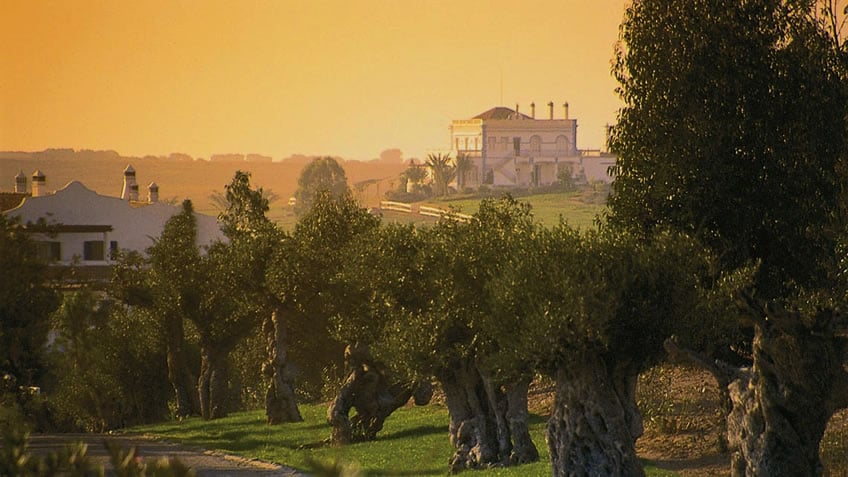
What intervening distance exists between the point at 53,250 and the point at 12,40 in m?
86.5

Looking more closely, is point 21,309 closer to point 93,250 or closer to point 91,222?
point 93,250

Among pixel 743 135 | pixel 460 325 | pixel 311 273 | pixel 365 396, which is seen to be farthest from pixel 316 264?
pixel 743 135

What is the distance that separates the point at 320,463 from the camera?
259 inches

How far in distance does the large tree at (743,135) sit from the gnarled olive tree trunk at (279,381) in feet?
75.6

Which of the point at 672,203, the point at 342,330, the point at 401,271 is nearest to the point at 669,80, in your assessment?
the point at 672,203

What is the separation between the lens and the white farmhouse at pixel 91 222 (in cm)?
10444

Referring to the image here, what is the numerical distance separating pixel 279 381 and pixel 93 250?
5832 cm

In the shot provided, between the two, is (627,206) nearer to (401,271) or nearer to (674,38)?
(674,38)

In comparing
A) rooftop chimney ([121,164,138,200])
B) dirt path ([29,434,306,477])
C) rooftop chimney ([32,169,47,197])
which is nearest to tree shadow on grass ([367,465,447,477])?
dirt path ([29,434,306,477])

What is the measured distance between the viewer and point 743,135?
31625mm

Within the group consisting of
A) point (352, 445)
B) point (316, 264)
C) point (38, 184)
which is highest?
point (38, 184)

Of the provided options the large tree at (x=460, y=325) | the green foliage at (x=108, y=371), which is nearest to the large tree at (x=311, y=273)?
the large tree at (x=460, y=325)

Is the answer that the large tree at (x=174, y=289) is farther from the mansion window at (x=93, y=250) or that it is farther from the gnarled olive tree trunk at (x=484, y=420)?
the mansion window at (x=93, y=250)

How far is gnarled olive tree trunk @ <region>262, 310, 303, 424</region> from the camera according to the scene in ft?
173
